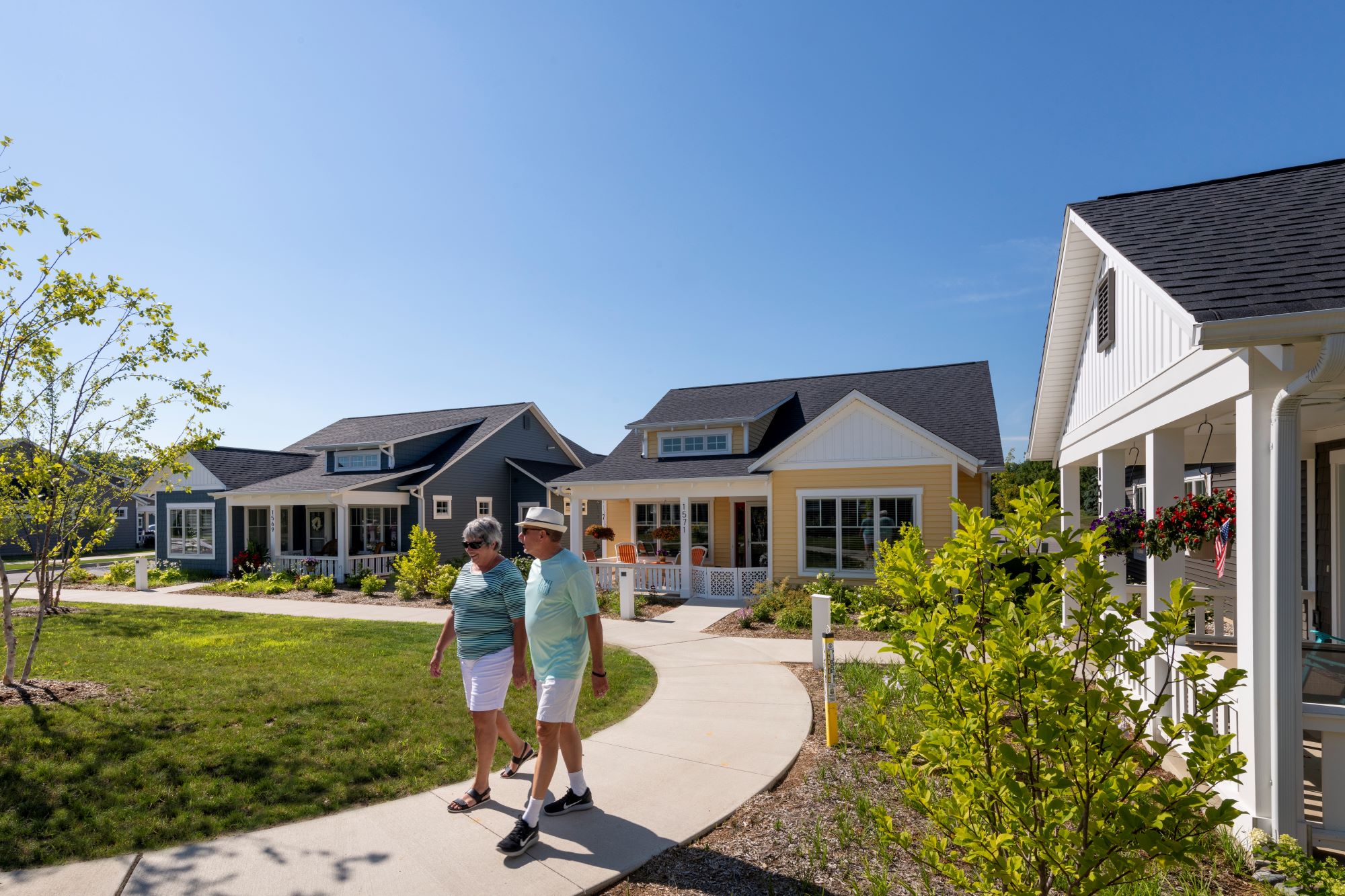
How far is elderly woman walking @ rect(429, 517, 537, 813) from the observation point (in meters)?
4.65

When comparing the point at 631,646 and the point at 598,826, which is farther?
the point at 631,646

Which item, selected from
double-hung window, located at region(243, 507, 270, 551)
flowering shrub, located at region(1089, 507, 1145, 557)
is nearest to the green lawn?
flowering shrub, located at region(1089, 507, 1145, 557)

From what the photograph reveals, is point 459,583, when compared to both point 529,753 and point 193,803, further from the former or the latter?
point 193,803

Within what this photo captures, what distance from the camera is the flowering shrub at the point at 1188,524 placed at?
216 inches

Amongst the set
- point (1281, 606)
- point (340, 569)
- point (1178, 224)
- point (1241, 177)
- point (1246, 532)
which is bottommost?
point (340, 569)

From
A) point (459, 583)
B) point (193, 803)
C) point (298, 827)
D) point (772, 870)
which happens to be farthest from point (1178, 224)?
point (193, 803)

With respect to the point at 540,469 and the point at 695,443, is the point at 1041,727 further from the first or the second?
the point at 540,469

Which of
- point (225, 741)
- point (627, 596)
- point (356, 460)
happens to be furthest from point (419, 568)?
point (225, 741)

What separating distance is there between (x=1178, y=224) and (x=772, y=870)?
585 centimetres

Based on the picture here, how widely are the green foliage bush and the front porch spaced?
21.4m

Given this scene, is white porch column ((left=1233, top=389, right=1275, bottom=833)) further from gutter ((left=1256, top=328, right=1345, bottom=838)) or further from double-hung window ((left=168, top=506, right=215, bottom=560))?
double-hung window ((left=168, top=506, right=215, bottom=560))

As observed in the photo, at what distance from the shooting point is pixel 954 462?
15.0 m

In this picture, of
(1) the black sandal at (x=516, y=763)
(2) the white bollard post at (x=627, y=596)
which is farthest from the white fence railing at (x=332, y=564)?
(1) the black sandal at (x=516, y=763)

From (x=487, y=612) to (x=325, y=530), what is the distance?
24478 millimetres
